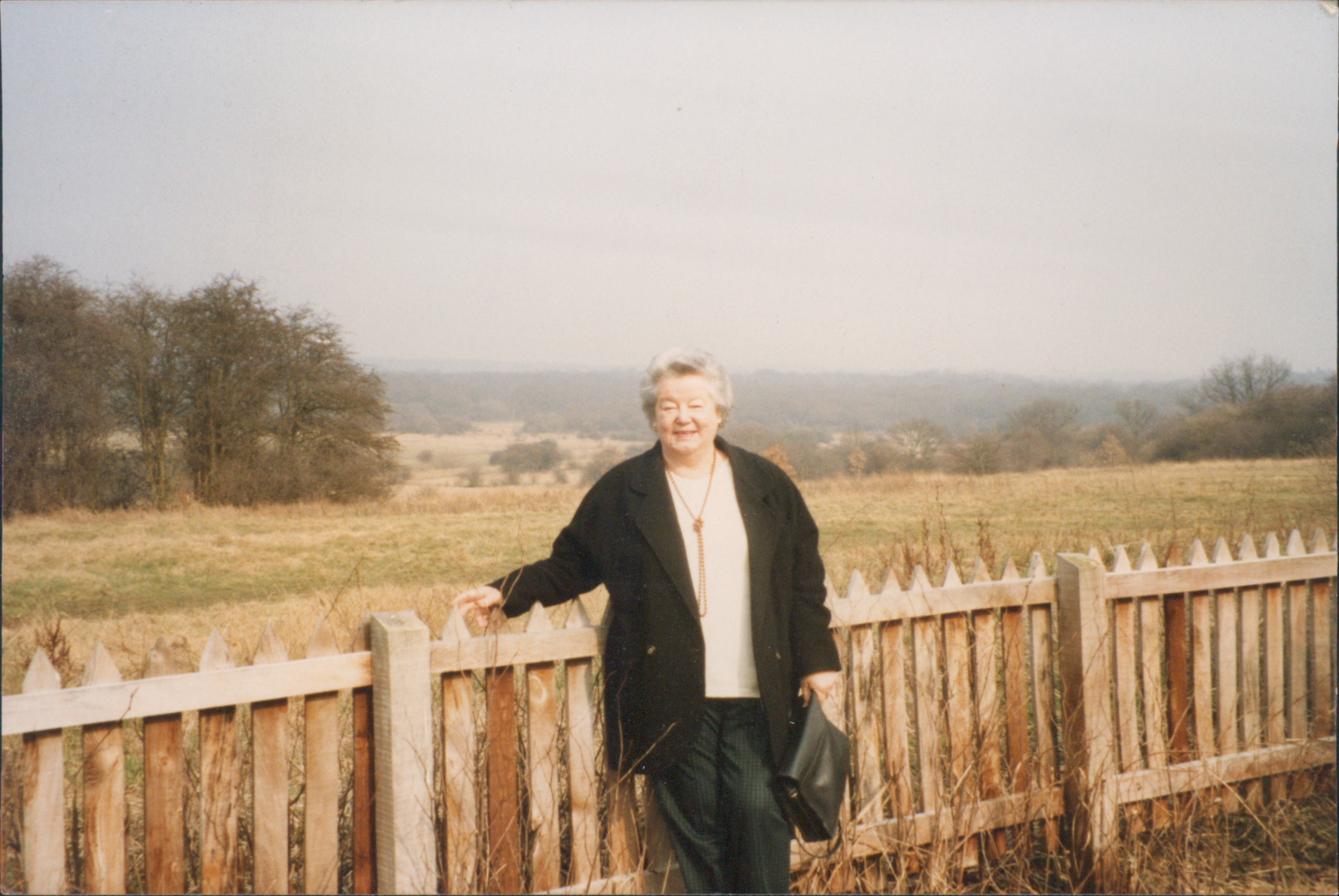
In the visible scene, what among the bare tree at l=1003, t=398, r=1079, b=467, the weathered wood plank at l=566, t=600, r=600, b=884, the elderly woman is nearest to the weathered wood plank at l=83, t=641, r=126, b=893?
the elderly woman

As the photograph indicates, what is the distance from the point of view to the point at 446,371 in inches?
200

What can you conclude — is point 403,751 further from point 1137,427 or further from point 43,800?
point 1137,427

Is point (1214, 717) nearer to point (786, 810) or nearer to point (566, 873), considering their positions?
point (786, 810)

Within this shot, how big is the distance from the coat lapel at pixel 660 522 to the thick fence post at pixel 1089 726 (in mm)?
1797

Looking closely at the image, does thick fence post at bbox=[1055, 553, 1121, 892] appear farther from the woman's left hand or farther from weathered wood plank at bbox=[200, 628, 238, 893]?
weathered wood plank at bbox=[200, 628, 238, 893]

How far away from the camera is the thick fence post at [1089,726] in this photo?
3.33 metres

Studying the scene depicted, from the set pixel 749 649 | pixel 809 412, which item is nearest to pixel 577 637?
pixel 749 649

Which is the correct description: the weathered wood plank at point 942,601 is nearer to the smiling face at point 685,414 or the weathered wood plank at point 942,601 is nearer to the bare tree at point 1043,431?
the smiling face at point 685,414

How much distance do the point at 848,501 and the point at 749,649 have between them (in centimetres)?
380

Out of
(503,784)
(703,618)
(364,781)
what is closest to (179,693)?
(364,781)

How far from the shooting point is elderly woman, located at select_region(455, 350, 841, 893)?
252 centimetres

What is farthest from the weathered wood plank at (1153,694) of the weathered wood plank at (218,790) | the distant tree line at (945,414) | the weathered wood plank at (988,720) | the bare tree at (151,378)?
the bare tree at (151,378)

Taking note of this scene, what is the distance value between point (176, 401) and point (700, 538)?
10.3 ft

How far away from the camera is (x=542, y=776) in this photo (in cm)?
274
